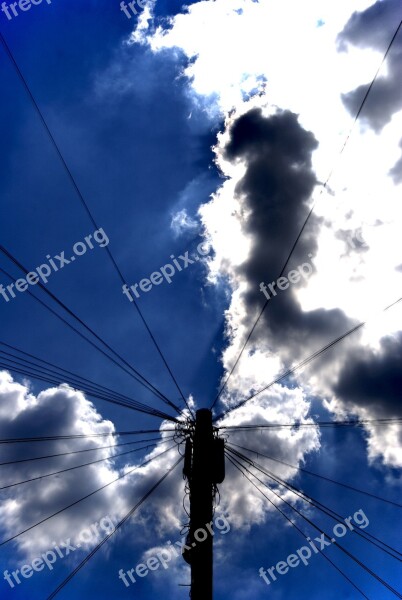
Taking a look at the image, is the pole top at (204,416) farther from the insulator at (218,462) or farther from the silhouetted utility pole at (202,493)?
the insulator at (218,462)

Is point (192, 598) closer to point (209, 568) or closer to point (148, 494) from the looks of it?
point (209, 568)

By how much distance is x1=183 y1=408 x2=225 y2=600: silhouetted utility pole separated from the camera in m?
6.70

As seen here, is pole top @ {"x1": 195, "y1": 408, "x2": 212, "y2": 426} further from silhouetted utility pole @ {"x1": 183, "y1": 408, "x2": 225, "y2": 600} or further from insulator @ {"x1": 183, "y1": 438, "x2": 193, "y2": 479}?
insulator @ {"x1": 183, "y1": 438, "x2": 193, "y2": 479}

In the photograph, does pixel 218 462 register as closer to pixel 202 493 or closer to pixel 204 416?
pixel 202 493

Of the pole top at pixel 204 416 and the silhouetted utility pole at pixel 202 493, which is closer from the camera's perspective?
the silhouetted utility pole at pixel 202 493

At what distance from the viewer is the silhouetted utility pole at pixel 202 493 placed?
6.70 m

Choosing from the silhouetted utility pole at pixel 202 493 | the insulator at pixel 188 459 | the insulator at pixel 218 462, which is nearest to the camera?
the silhouetted utility pole at pixel 202 493

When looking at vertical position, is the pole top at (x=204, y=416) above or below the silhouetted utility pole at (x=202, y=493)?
above

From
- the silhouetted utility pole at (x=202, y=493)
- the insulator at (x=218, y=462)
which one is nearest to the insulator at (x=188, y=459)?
the silhouetted utility pole at (x=202, y=493)

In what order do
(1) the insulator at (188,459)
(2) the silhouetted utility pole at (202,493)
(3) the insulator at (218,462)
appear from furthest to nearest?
(1) the insulator at (188,459) < (3) the insulator at (218,462) < (2) the silhouetted utility pole at (202,493)

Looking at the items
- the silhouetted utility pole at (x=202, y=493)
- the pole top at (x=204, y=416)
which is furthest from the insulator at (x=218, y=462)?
the pole top at (x=204, y=416)

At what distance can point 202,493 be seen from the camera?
7465 mm

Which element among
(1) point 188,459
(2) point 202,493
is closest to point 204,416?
(1) point 188,459

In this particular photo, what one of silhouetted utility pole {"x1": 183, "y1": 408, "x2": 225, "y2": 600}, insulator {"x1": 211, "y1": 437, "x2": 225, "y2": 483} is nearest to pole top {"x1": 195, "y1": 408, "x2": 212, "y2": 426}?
silhouetted utility pole {"x1": 183, "y1": 408, "x2": 225, "y2": 600}
